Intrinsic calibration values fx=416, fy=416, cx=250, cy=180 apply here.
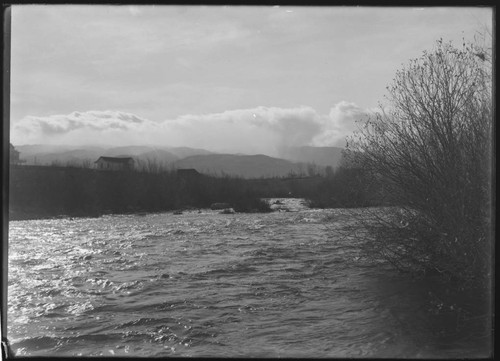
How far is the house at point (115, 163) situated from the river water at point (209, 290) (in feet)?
1.64

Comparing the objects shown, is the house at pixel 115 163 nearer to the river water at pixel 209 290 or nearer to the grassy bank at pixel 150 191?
the grassy bank at pixel 150 191

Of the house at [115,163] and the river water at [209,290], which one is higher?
the house at [115,163]

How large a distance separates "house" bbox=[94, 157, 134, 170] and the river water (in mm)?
499

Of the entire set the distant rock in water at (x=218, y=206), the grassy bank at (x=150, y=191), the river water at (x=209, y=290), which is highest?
the grassy bank at (x=150, y=191)

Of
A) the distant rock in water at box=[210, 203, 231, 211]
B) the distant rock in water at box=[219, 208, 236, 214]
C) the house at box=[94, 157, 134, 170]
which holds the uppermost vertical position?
the house at box=[94, 157, 134, 170]

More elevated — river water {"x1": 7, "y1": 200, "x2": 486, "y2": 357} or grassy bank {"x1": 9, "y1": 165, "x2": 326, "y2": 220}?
grassy bank {"x1": 9, "y1": 165, "x2": 326, "y2": 220}

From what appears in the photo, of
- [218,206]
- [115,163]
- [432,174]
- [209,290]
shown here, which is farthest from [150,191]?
[432,174]

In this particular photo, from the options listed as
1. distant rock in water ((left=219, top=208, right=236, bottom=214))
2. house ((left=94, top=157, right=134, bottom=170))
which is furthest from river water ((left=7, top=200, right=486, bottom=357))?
house ((left=94, top=157, right=134, bottom=170))

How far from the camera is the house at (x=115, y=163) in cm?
313

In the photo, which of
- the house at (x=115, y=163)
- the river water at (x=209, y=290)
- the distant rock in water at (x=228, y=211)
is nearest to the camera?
the river water at (x=209, y=290)

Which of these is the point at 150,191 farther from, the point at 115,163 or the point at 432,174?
the point at 432,174

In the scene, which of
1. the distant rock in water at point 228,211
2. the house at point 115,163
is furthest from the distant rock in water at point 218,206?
the house at point 115,163

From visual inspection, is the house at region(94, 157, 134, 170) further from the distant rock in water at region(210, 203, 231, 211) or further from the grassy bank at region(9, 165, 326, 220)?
the distant rock in water at region(210, 203, 231, 211)

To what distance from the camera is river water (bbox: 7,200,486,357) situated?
285cm
